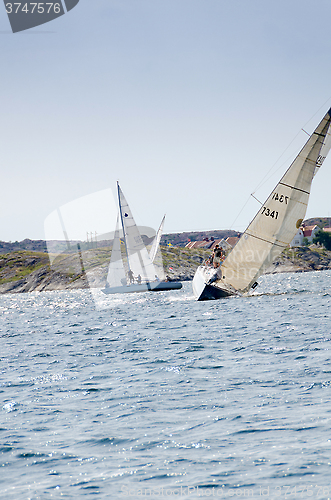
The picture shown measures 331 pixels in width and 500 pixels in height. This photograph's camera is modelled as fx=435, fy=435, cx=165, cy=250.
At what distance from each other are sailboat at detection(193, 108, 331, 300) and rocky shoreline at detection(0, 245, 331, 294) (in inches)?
3643

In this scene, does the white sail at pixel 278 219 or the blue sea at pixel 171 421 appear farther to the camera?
the white sail at pixel 278 219

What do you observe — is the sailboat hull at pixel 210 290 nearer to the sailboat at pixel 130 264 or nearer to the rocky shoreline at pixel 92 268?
the sailboat at pixel 130 264

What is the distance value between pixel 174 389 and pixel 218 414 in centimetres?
249

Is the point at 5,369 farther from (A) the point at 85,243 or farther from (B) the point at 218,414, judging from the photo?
(A) the point at 85,243

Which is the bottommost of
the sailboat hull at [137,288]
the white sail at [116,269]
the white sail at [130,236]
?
the sailboat hull at [137,288]

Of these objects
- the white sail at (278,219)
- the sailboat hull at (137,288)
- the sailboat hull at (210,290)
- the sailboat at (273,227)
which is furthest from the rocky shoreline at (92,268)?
the white sail at (278,219)

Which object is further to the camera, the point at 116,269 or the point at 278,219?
the point at 116,269

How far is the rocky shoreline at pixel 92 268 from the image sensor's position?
471 ft

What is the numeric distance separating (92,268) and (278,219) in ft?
383

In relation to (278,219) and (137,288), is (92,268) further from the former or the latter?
(278,219)

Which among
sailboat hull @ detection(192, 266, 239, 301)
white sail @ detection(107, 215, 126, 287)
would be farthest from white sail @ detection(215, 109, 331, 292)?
white sail @ detection(107, 215, 126, 287)

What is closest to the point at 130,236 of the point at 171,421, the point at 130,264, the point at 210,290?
the point at 130,264

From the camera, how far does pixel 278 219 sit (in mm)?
37656

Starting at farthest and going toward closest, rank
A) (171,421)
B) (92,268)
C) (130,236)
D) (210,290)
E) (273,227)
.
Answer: (92,268), (130,236), (210,290), (273,227), (171,421)
